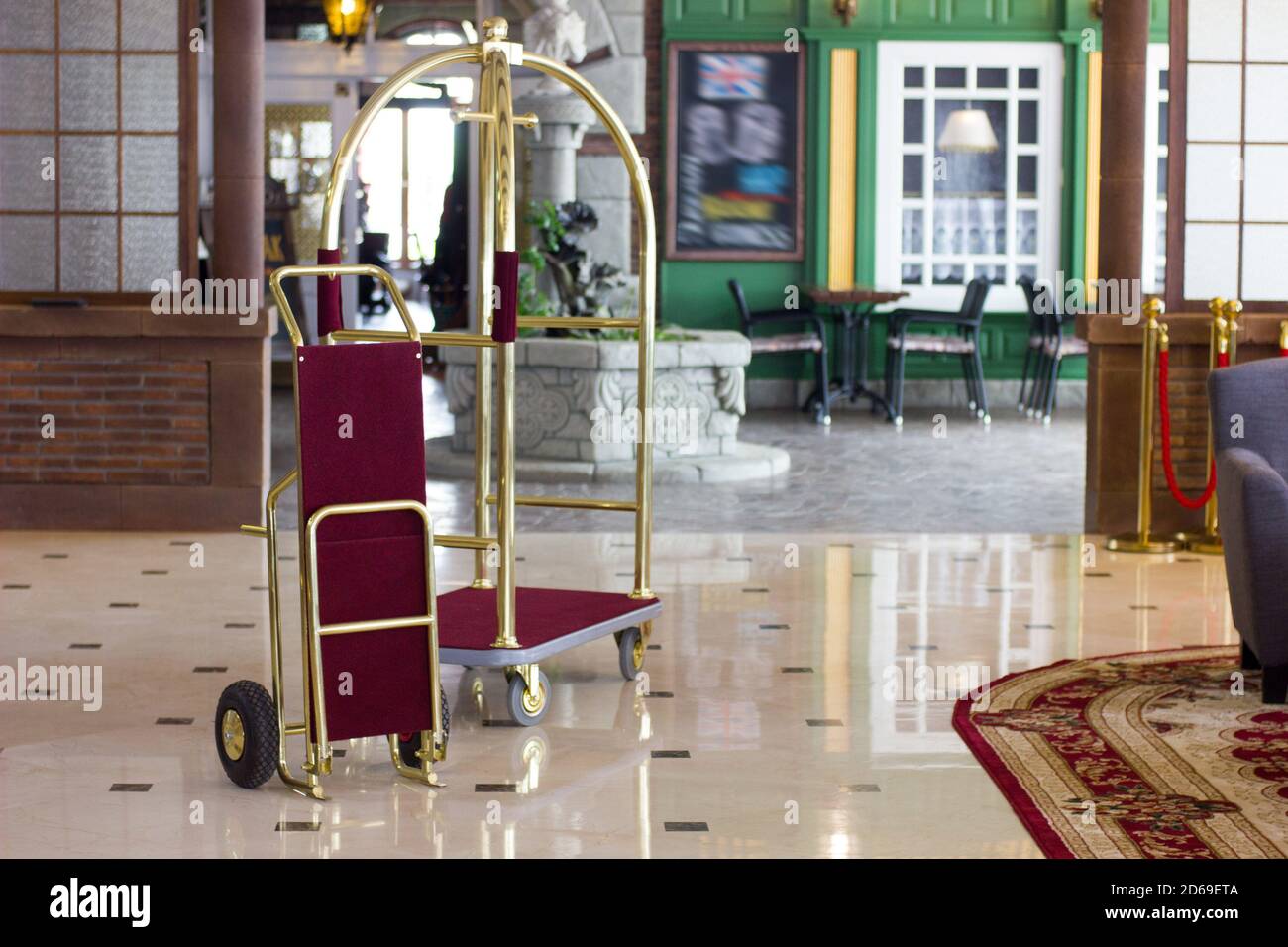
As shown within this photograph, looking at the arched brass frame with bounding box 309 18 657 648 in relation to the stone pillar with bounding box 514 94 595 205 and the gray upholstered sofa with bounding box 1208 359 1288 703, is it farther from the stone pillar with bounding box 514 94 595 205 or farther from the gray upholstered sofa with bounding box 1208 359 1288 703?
the stone pillar with bounding box 514 94 595 205

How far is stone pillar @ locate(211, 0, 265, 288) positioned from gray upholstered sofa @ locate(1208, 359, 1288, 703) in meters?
4.12

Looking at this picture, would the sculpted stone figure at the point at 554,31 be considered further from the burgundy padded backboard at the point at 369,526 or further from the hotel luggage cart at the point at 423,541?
the burgundy padded backboard at the point at 369,526

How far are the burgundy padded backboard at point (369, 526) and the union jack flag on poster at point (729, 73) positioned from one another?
30.2 feet

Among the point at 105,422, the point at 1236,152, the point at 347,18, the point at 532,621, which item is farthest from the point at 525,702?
the point at 347,18

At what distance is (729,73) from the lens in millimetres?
12812

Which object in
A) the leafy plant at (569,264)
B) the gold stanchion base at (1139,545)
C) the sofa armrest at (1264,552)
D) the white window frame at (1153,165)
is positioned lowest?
the gold stanchion base at (1139,545)

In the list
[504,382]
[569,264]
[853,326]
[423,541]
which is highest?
[569,264]

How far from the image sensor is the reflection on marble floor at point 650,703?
377 cm

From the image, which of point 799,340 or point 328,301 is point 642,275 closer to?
point 328,301

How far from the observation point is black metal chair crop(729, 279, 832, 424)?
12.3 meters

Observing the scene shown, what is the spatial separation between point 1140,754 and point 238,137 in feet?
15.9

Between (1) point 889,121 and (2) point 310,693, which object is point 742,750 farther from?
(1) point 889,121

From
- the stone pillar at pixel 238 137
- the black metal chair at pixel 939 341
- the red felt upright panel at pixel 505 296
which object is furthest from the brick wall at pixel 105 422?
the black metal chair at pixel 939 341

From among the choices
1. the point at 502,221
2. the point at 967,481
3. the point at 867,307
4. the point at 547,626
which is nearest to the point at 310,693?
the point at 547,626
